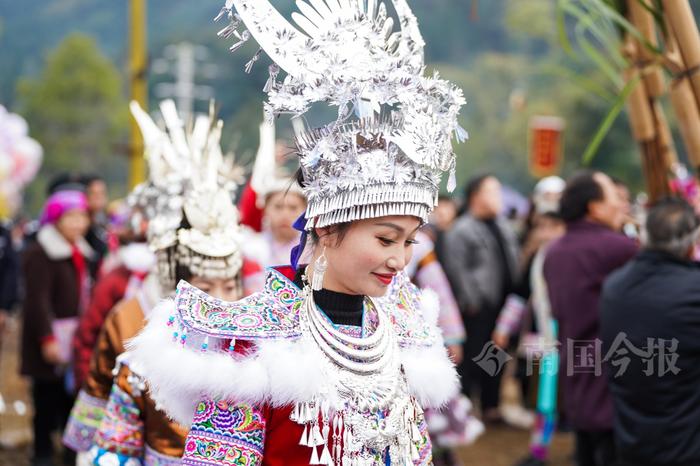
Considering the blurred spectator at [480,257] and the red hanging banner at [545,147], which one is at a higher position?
the red hanging banner at [545,147]

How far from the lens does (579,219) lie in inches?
204

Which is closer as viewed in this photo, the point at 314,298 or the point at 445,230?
the point at 314,298

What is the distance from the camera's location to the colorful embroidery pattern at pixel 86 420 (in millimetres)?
3625

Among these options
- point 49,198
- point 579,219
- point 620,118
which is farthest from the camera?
point 620,118

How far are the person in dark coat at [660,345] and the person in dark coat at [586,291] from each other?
0.72 metres

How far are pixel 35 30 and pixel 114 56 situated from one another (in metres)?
14.9

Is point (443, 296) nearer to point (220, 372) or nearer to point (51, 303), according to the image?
point (51, 303)

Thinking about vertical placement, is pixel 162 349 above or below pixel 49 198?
below

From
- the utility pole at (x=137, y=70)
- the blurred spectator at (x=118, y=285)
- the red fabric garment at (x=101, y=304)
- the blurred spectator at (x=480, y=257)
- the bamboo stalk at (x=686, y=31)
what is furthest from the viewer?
the utility pole at (x=137, y=70)

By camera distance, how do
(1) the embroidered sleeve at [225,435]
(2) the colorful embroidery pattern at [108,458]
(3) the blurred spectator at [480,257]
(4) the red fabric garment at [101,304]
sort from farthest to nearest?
(3) the blurred spectator at [480,257] < (4) the red fabric garment at [101,304] < (2) the colorful embroidery pattern at [108,458] < (1) the embroidered sleeve at [225,435]

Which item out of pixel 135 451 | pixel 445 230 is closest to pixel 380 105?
pixel 135 451

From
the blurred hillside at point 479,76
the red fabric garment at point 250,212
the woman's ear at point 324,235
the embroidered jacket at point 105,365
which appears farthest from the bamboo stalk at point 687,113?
the blurred hillside at point 479,76

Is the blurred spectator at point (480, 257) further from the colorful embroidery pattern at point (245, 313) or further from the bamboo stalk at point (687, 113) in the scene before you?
the colorful embroidery pattern at point (245, 313)

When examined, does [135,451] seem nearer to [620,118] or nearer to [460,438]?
[460,438]
